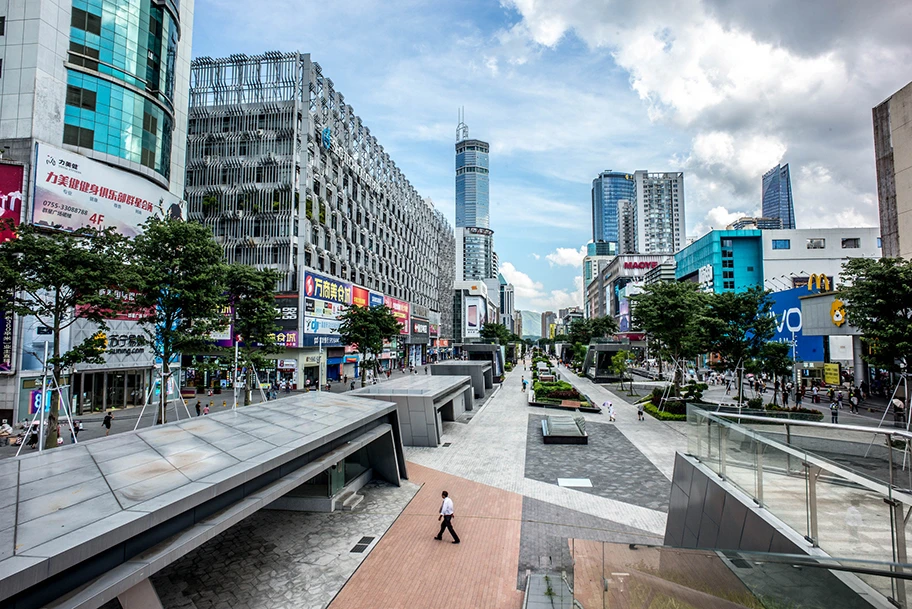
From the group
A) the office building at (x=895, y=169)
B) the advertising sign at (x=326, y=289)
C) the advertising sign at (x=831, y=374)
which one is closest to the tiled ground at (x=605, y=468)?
the office building at (x=895, y=169)

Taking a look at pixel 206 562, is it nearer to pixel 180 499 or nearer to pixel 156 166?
pixel 180 499

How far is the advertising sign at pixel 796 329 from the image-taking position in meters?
44.1

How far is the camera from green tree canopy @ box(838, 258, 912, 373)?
19.8 metres

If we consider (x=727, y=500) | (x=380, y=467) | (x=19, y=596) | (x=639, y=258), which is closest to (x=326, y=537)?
(x=380, y=467)

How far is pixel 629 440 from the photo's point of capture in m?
26.5

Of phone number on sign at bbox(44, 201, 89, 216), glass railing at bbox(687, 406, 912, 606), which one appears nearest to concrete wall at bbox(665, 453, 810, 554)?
glass railing at bbox(687, 406, 912, 606)

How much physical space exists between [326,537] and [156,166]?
32597mm

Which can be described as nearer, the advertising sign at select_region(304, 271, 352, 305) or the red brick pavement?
the red brick pavement

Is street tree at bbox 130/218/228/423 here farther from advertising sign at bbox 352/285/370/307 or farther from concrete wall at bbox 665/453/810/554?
advertising sign at bbox 352/285/370/307

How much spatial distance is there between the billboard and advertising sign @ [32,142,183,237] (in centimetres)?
11429

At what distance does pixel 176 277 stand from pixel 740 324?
31.9m

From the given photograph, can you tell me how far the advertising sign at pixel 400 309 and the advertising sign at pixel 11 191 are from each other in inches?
1817

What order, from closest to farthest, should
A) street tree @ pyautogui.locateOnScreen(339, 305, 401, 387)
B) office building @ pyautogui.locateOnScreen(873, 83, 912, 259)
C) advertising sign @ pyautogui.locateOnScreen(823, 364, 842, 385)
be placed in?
office building @ pyautogui.locateOnScreen(873, 83, 912, 259) → advertising sign @ pyautogui.locateOnScreen(823, 364, 842, 385) → street tree @ pyautogui.locateOnScreen(339, 305, 401, 387)

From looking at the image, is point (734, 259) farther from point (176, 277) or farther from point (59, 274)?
point (59, 274)
